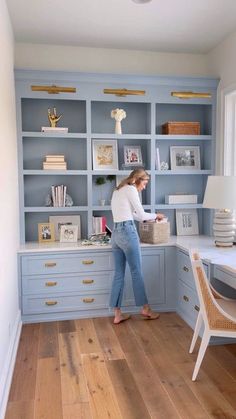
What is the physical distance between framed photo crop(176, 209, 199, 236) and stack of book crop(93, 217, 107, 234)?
87 cm

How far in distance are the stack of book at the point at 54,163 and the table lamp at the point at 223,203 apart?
1.49 m

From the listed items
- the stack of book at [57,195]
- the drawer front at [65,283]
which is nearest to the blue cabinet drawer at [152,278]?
the drawer front at [65,283]

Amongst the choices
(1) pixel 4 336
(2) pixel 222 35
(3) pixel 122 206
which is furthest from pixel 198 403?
(2) pixel 222 35

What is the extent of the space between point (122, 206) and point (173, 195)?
1011mm

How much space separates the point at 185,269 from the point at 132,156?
1.38 metres

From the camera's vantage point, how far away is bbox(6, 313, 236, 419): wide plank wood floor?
2.29 m

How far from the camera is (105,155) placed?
163 inches

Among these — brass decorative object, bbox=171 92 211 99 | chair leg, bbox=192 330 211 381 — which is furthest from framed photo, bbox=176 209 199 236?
chair leg, bbox=192 330 211 381

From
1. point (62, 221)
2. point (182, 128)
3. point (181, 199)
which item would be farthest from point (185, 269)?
point (182, 128)

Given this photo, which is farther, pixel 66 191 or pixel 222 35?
pixel 66 191

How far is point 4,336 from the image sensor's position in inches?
102

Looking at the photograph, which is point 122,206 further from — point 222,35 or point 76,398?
point 222,35

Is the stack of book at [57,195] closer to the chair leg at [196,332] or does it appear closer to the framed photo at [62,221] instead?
the framed photo at [62,221]

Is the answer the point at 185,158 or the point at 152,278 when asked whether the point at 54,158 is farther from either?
the point at 152,278
